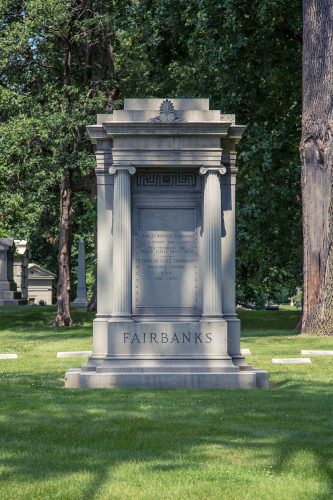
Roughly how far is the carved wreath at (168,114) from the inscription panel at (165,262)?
4.51ft

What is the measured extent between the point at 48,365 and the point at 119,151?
5.18m

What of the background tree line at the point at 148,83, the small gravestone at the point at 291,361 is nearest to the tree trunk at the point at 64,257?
the background tree line at the point at 148,83

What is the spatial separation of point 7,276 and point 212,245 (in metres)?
31.6

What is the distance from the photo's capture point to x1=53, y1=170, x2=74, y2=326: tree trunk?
32.6m

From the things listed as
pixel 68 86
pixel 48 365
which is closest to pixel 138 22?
pixel 68 86

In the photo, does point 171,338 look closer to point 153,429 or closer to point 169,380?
point 169,380

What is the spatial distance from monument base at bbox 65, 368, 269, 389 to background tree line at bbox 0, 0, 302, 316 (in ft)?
50.0

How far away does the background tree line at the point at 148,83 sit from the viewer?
29.6 meters

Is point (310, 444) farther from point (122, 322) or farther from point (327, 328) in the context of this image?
point (327, 328)

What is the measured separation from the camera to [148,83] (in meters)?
32.6

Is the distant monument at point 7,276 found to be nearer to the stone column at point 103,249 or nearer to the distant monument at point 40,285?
the distant monument at point 40,285

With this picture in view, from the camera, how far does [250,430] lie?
388 inches

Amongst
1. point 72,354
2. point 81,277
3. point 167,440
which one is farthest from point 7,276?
point 167,440

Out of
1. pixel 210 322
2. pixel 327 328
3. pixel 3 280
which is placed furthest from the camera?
pixel 3 280
